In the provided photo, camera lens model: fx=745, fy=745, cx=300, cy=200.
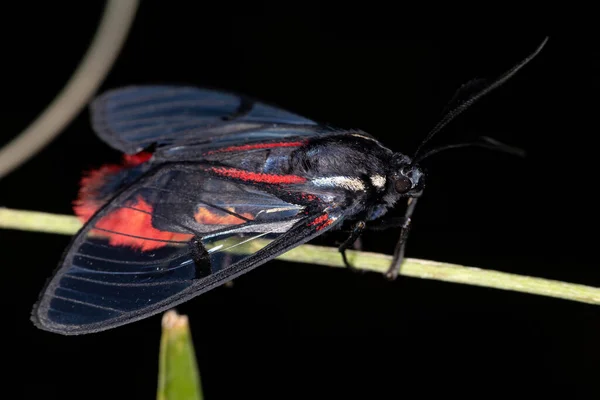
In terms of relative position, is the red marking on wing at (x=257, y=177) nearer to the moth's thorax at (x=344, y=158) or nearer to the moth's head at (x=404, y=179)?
the moth's thorax at (x=344, y=158)

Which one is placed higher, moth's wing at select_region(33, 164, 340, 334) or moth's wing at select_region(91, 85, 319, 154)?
moth's wing at select_region(91, 85, 319, 154)

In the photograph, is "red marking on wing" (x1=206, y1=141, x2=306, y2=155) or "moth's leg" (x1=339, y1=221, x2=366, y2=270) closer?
"moth's leg" (x1=339, y1=221, x2=366, y2=270)

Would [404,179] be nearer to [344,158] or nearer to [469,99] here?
[344,158]

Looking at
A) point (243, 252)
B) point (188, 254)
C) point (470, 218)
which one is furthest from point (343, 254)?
point (470, 218)

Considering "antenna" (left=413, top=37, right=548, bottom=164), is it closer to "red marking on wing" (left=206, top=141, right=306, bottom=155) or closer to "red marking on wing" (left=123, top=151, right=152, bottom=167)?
"red marking on wing" (left=206, top=141, right=306, bottom=155)

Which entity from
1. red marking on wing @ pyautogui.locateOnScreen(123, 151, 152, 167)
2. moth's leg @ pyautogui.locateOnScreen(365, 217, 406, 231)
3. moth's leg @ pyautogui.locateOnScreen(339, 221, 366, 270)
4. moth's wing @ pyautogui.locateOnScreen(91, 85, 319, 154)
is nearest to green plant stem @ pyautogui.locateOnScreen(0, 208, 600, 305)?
moth's leg @ pyautogui.locateOnScreen(339, 221, 366, 270)

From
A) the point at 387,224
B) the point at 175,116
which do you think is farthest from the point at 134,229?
the point at 387,224

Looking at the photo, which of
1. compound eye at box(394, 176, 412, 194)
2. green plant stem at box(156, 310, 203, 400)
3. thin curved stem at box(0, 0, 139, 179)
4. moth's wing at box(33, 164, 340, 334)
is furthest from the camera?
thin curved stem at box(0, 0, 139, 179)

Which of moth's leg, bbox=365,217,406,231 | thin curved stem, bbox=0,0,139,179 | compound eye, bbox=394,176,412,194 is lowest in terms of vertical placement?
moth's leg, bbox=365,217,406,231
